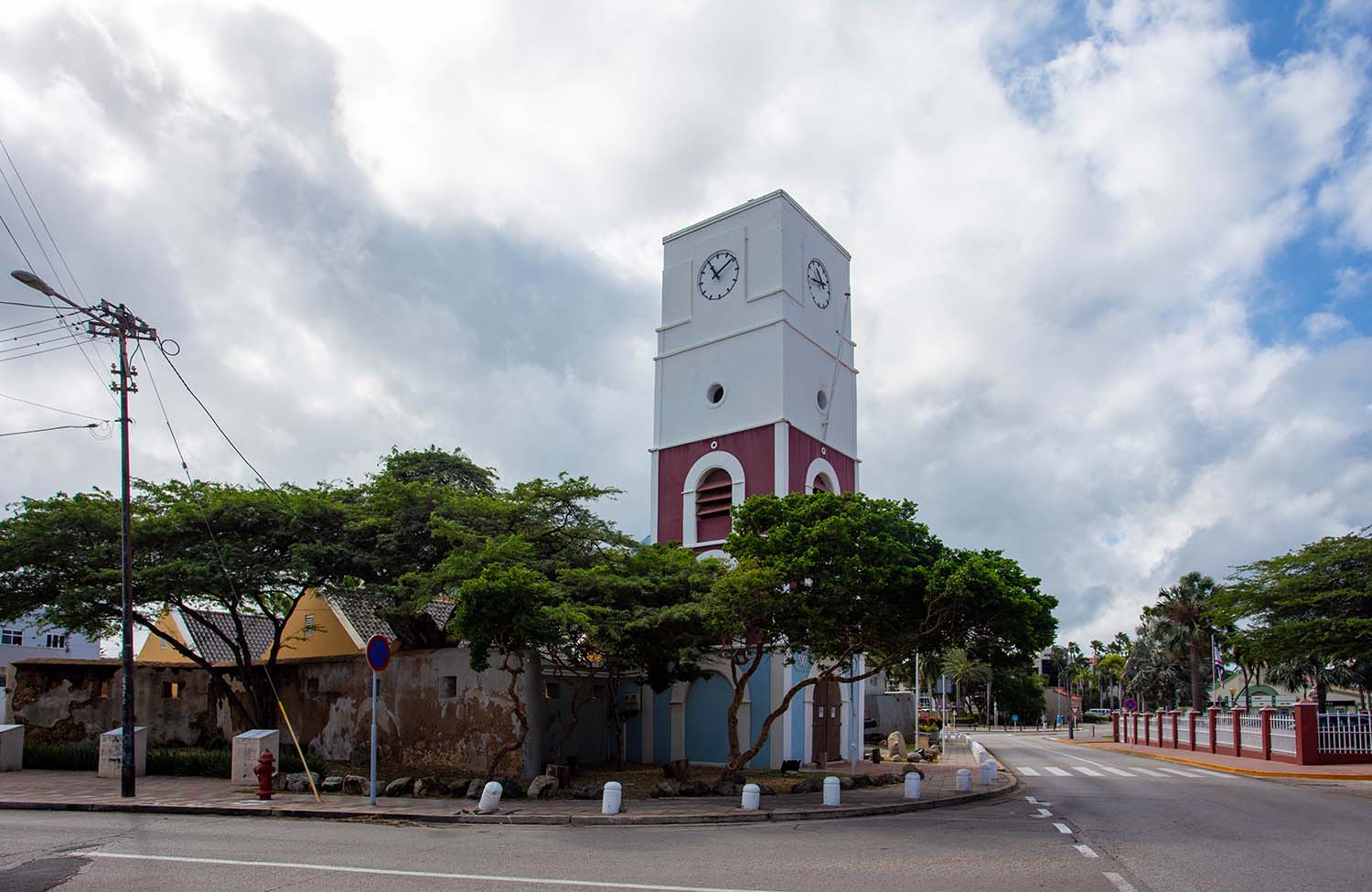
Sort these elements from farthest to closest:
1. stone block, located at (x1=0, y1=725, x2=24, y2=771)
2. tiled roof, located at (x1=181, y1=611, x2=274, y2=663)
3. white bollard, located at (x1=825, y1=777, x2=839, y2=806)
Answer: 1. tiled roof, located at (x1=181, y1=611, x2=274, y2=663)
2. stone block, located at (x1=0, y1=725, x2=24, y2=771)
3. white bollard, located at (x1=825, y1=777, x2=839, y2=806)

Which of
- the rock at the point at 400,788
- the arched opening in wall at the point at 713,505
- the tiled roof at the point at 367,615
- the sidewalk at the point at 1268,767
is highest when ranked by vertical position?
the arched opening in wall at the point at 713,505

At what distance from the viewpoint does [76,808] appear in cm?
1634

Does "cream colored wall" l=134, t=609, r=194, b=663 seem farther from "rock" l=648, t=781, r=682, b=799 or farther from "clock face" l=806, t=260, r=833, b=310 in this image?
"clock face" l=806, t=260, r=833, b=310

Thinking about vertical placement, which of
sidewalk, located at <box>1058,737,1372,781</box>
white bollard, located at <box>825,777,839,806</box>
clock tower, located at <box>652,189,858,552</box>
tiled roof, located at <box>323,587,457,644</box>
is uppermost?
clock tower, located at <box>652,189,858,552</box>

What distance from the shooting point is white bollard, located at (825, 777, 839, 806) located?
15915 millimetres

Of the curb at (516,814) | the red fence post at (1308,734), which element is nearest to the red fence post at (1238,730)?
the red fence post at (1308,734)

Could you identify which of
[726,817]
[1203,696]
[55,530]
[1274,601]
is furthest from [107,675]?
[1203,696]

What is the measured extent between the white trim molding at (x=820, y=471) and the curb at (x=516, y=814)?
10778 mm

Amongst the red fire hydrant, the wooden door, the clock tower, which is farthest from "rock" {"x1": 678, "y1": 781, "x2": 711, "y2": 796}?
the clock tower

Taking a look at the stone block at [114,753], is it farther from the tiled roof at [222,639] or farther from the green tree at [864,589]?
the green tree at [864,589]

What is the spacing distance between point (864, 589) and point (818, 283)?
553 inches

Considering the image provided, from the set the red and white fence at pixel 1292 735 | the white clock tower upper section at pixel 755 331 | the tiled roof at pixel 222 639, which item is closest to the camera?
the red and white fence at pixel 1292 735

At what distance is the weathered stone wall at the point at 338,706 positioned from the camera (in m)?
20.4

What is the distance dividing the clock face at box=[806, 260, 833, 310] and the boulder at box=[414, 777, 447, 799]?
54.9ft
